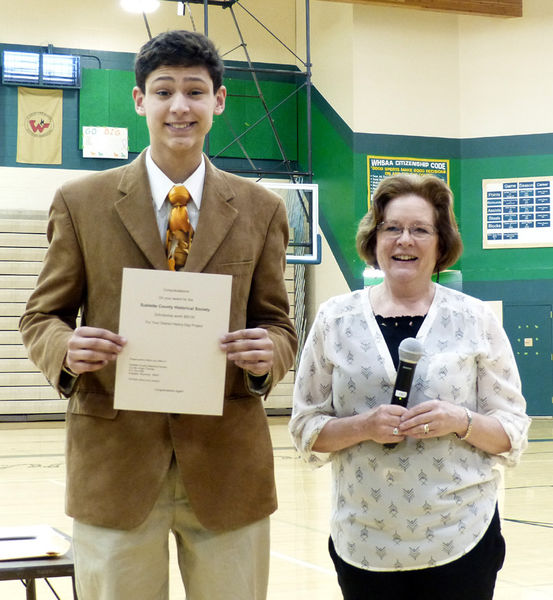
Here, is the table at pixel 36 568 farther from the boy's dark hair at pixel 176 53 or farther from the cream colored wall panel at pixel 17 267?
the cream colored wall panel at pixel 17 267

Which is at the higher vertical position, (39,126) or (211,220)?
(39,126)

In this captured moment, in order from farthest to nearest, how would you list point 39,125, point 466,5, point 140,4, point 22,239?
point 39,125
point 22,239
point 466,5
point 140,4

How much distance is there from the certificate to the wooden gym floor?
2.77 metres

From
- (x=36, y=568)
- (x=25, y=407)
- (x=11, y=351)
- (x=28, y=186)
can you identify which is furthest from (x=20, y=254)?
(x=36, y=568)

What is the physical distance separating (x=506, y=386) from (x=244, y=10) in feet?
44.8

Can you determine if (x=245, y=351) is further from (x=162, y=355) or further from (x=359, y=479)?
(x=359, y=479)

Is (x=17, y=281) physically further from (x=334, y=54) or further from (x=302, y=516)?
(x=302, y=516)

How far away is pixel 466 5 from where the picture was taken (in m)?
13.7

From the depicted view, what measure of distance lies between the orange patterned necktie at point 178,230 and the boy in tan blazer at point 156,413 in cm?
2

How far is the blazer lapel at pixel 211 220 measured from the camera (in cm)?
212

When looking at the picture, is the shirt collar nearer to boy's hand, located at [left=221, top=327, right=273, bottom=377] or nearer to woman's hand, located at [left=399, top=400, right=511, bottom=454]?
boy's hand, located at [left=221, top=327, right=273, bottom=377]

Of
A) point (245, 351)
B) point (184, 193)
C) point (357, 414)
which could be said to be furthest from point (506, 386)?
point (184, 193)

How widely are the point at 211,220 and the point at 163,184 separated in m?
0.15

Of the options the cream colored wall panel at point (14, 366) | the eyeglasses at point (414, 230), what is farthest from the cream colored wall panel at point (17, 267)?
the eyeglasses at point (414, 230)
